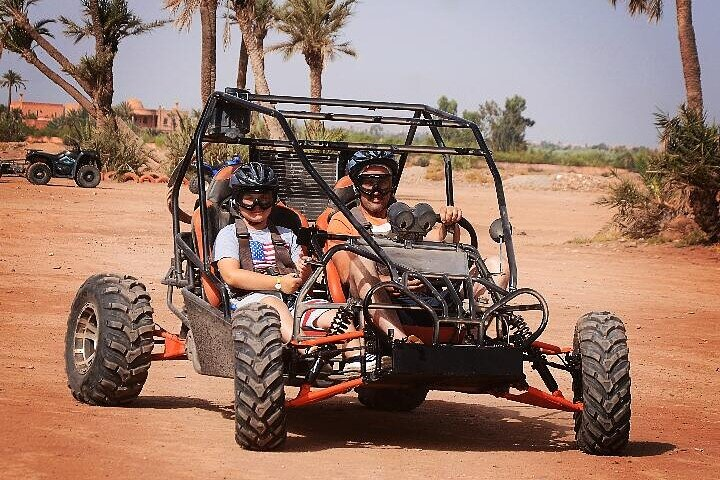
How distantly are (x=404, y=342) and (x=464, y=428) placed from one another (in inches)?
89.3

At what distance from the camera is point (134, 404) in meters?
9.79

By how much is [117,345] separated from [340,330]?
1.92m

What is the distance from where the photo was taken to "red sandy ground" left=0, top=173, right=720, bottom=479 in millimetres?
7547

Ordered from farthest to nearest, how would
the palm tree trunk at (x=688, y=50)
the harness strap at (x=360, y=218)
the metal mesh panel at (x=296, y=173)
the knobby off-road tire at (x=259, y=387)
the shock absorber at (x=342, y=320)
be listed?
the palm tree trunk at (x=688, y=50) → the metal mesh panel at (x=296, y=173) → the harness strap at (x=360, y=218) → the shock absorber at (x=342, y=320) → the knobby off-road tire at (x=259, y=387)

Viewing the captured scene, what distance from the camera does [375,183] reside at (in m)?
9.34

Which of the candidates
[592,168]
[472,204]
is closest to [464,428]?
[472,204]

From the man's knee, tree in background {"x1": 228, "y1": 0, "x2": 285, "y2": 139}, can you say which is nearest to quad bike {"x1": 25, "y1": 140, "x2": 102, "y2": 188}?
tree in background {"x1": 228, "y1": 0, "x2": 285, "y2": 139}

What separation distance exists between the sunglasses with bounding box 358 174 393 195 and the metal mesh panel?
1047mm

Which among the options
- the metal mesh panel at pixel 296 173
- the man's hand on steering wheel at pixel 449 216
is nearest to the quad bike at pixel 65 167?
the metal mesh panel at pixel 296 173

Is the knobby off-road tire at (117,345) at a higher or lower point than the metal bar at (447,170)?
lower

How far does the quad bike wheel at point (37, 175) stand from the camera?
121 feet

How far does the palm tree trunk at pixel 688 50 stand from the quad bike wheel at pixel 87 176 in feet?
Result: 51.3

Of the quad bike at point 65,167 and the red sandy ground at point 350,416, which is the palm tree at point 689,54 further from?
the quad bike at point 65,167

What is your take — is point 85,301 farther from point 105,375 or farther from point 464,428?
point 464,428
